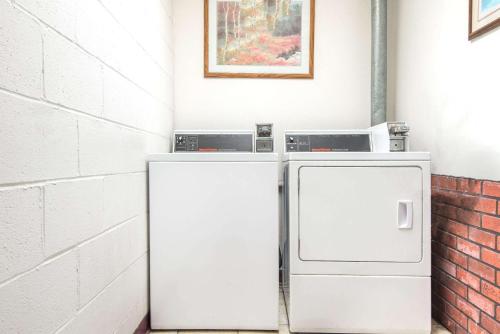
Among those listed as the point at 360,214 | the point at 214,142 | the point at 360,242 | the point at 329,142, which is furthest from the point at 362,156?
the point at 214,142

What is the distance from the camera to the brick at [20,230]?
69cm

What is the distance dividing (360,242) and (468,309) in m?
0.58

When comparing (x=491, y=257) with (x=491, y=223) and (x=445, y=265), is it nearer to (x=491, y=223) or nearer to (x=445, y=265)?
(x=491, y=223)

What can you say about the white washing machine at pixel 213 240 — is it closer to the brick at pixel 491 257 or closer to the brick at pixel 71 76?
the brick at pixel 71 76

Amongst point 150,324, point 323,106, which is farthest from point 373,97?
point 150,324

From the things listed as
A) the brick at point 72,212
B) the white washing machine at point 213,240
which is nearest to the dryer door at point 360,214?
the white washing machine at point 213,240

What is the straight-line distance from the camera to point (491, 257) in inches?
53.5

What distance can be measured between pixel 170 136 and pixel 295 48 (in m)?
1.15

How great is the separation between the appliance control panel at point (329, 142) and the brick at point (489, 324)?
43.5 inches

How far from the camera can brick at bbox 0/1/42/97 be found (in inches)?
27.2

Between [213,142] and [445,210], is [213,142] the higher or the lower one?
the higher one

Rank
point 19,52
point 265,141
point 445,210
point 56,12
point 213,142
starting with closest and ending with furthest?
1. point 19,52
2. point 56,12
3. point 445,210
4. point 265,141
5. point 213,142

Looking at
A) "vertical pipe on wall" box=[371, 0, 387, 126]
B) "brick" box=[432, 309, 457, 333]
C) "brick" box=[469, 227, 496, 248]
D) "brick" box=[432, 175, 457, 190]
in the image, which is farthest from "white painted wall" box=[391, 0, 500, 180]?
"brick" box=[432, 309, 457, 333]

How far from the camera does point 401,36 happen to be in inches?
90.4
